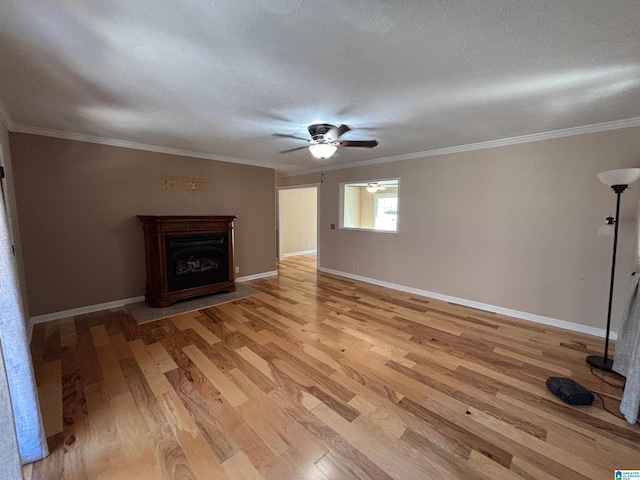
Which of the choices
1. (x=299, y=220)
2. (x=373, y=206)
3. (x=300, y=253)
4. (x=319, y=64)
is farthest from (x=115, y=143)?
(x=373, y=206)

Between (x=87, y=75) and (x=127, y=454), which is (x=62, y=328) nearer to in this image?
(x=127, y=454)

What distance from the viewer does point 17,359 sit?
138 cm

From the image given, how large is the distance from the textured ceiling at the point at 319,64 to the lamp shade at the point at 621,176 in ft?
2.06

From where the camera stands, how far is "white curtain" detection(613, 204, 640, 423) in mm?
1781

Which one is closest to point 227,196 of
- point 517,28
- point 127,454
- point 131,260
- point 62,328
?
point 131,260

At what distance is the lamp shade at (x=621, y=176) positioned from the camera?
2236 millimetres

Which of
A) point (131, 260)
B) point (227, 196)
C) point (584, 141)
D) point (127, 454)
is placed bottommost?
point (127, 454)

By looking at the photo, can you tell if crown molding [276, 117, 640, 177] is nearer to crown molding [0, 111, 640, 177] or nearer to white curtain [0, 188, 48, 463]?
crown molding [0, 111, 640, 177]

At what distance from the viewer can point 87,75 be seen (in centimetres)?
188

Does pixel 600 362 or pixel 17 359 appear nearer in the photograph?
pixel 17 359

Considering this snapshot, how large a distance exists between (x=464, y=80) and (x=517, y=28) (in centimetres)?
55

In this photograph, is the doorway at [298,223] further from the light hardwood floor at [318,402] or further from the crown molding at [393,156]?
the light hardwood floor at [318,402]

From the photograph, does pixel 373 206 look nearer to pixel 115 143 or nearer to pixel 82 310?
pixel 115 143

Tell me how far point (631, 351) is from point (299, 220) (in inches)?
273
